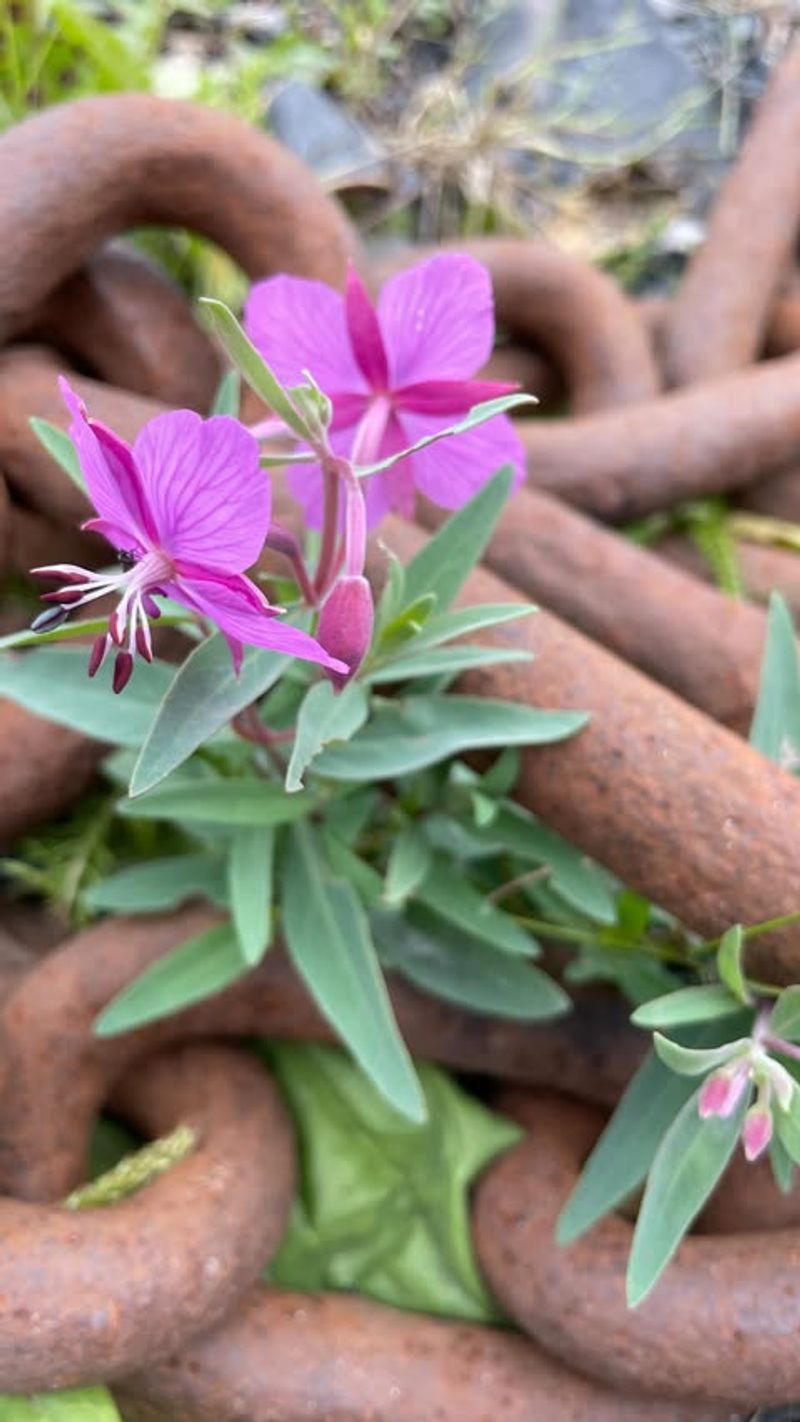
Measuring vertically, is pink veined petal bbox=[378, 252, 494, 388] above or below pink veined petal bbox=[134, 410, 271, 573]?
above

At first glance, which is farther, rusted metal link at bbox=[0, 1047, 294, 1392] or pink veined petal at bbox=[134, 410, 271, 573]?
rusted metal link at bbox=[0, 1047, 294, 1392]

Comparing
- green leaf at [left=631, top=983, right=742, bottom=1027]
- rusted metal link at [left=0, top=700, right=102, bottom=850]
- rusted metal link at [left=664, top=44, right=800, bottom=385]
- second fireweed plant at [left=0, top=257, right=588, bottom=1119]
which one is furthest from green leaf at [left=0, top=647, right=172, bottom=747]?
rusted metal link at [left=664, top=44, right=800, bottom=385]

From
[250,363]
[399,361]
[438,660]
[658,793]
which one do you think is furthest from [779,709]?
[250,363]

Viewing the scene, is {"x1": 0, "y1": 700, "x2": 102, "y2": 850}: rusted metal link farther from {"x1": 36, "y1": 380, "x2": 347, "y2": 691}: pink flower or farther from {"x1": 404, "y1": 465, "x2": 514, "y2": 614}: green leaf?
{"x1": 36, "y1": 380, "x2": 347, "y2": 691}: pink flower

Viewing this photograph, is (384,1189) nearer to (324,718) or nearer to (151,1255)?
(151,1255)

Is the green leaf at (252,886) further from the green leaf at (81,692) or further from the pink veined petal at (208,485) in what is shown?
the pink veined petal at (208,485)

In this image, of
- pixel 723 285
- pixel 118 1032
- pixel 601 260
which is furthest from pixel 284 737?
pixel 601 260
